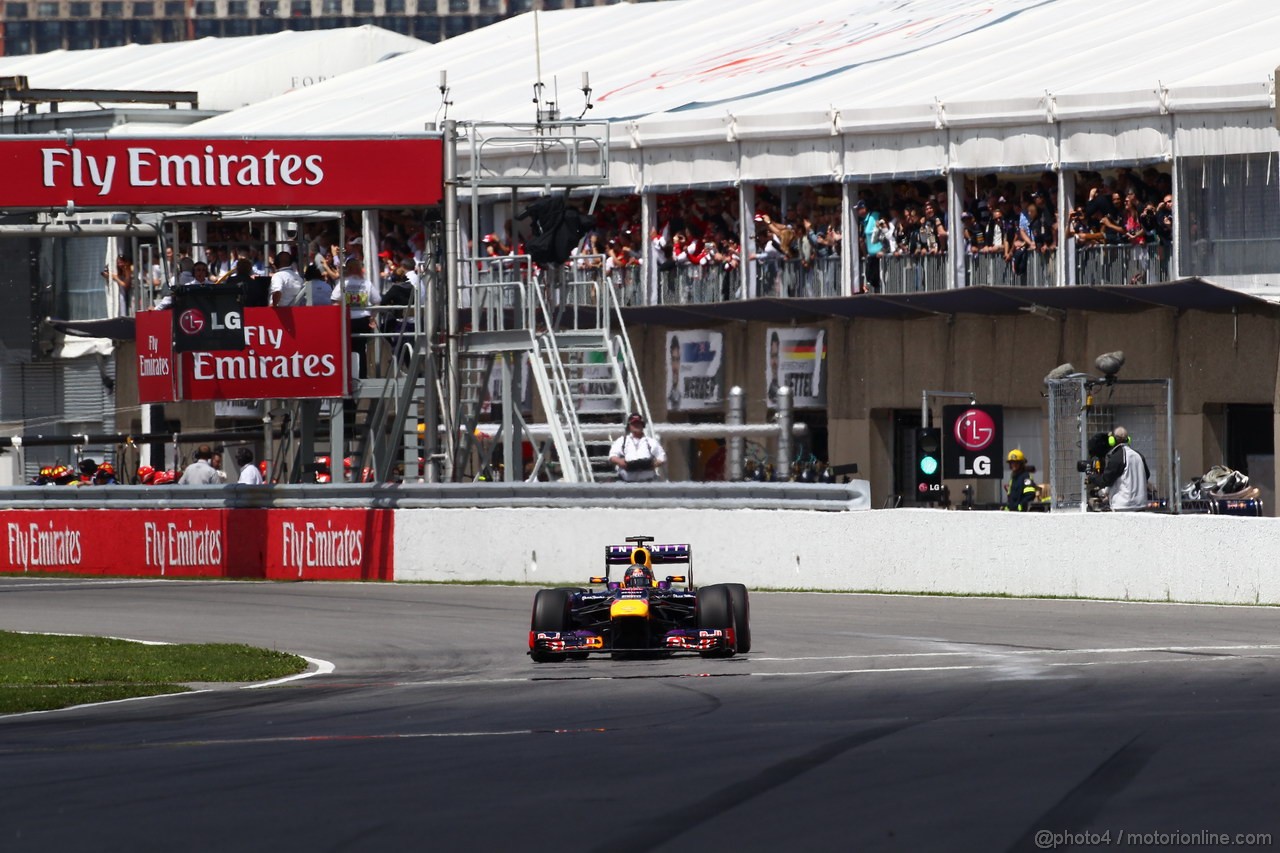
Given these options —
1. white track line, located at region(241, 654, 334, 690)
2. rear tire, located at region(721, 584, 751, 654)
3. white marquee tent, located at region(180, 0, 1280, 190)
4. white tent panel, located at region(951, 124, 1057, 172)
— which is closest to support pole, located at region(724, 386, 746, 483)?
white marquee tent, located at region(180, 0, 1280, 190)

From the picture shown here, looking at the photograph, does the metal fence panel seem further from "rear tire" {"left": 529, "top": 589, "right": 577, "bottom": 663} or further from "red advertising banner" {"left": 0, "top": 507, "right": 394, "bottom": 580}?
"red advertising banner" {"left": 0, "top": 507, "right": 394, "bottom": 580}

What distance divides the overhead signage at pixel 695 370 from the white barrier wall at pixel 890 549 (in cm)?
943

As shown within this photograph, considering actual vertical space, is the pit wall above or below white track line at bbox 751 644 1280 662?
above

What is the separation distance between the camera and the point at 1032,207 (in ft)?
92.8

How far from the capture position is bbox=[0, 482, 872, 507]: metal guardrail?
71.3 feet

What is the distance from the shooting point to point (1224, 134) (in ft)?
86.9

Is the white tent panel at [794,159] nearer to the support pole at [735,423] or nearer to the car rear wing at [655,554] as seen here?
the support pole at [735,423]

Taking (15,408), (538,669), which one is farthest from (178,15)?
(538,669)

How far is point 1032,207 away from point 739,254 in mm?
5007

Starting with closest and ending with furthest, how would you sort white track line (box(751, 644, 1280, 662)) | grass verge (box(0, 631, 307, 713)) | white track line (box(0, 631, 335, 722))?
white track line (box(0, 631, 335, 722)) → grass verge (box(0, 631, 307, 713)) → white track line (box(751, 644, 1280, 662))

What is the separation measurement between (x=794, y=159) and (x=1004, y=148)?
3.40m

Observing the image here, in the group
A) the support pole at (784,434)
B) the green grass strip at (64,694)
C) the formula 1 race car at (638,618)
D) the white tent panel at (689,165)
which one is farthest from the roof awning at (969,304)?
the green grass strip at (64,694)

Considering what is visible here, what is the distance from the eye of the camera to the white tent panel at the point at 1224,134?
26.2m

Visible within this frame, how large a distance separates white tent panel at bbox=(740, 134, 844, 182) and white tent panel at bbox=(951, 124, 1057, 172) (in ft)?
6.25
